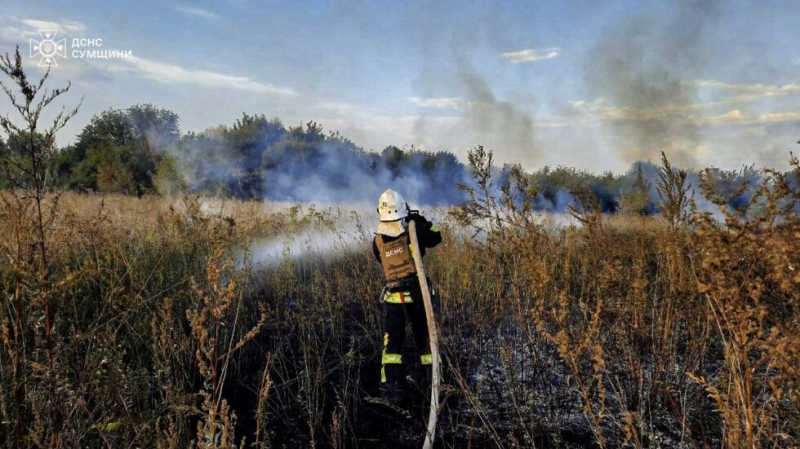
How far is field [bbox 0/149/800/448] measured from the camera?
169 cm

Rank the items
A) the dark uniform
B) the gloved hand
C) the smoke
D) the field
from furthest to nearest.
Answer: the smoke < the dark uniform < the gloved hand < the field

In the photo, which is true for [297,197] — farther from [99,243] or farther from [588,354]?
[588,354]

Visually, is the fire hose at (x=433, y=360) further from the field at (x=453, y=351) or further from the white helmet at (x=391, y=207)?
the white helmet at (x=391, y=207)

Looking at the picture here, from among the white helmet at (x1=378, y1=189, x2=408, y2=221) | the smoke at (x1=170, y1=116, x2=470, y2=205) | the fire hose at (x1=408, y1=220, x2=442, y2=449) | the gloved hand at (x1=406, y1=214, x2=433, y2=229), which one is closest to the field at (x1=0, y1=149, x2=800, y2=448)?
the fire hose at (x1=408, y1=220, x2=442, y2=449)

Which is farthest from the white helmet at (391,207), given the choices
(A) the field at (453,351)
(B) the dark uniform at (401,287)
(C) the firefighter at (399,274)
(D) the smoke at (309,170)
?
(D) the smoke at (309,170)

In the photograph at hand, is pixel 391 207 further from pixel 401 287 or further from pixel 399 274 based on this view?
pixel 401 287

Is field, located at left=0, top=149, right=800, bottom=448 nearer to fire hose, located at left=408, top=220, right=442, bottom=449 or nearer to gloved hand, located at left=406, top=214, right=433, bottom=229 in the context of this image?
fire hose, located at left=408, top=220, right=442, bottom=449

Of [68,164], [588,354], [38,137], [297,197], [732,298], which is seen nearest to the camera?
[732,298]

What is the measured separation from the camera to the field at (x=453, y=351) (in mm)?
1691

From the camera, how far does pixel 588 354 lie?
4.20 metres

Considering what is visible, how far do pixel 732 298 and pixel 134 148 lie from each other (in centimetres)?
2996

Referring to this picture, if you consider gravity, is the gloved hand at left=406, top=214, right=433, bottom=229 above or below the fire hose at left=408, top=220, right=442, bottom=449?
above

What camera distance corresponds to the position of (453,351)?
4.34 m

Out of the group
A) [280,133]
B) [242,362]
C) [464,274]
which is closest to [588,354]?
[464,274]
